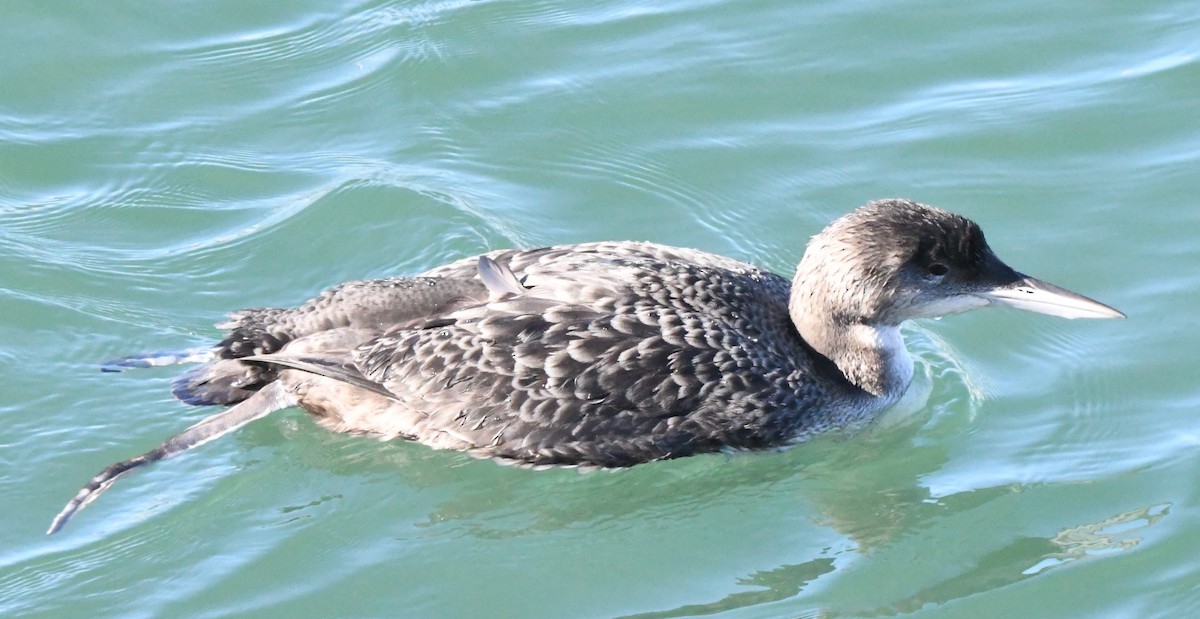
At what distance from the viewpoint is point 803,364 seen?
7.46 meters

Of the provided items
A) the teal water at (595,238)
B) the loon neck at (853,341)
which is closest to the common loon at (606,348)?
the loon neck at (853,341)

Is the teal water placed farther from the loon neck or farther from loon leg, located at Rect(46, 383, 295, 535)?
the loon neck

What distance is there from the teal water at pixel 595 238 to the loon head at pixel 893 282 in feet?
1.60

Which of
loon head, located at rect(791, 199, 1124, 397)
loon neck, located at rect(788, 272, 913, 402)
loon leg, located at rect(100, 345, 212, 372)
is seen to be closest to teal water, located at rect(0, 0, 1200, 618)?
loon leg, located at rect(100, 345, 212, 372)

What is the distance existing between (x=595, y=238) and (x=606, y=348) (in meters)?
1.82

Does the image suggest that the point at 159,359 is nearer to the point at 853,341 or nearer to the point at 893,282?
the point at 853,341

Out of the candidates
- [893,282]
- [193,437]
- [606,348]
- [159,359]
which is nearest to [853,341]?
[893,282]

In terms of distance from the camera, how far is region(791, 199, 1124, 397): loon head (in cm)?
725

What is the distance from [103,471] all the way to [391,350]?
132 centimetres

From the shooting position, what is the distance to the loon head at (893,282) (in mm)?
7250

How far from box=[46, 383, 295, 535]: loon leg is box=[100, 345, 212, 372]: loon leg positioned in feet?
1.20

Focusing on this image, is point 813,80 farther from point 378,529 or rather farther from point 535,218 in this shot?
point 378,529

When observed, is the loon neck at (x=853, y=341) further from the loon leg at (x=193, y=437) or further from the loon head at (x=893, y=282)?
the loon leg at (x=193, y=437)

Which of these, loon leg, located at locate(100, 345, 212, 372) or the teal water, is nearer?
the teal water
